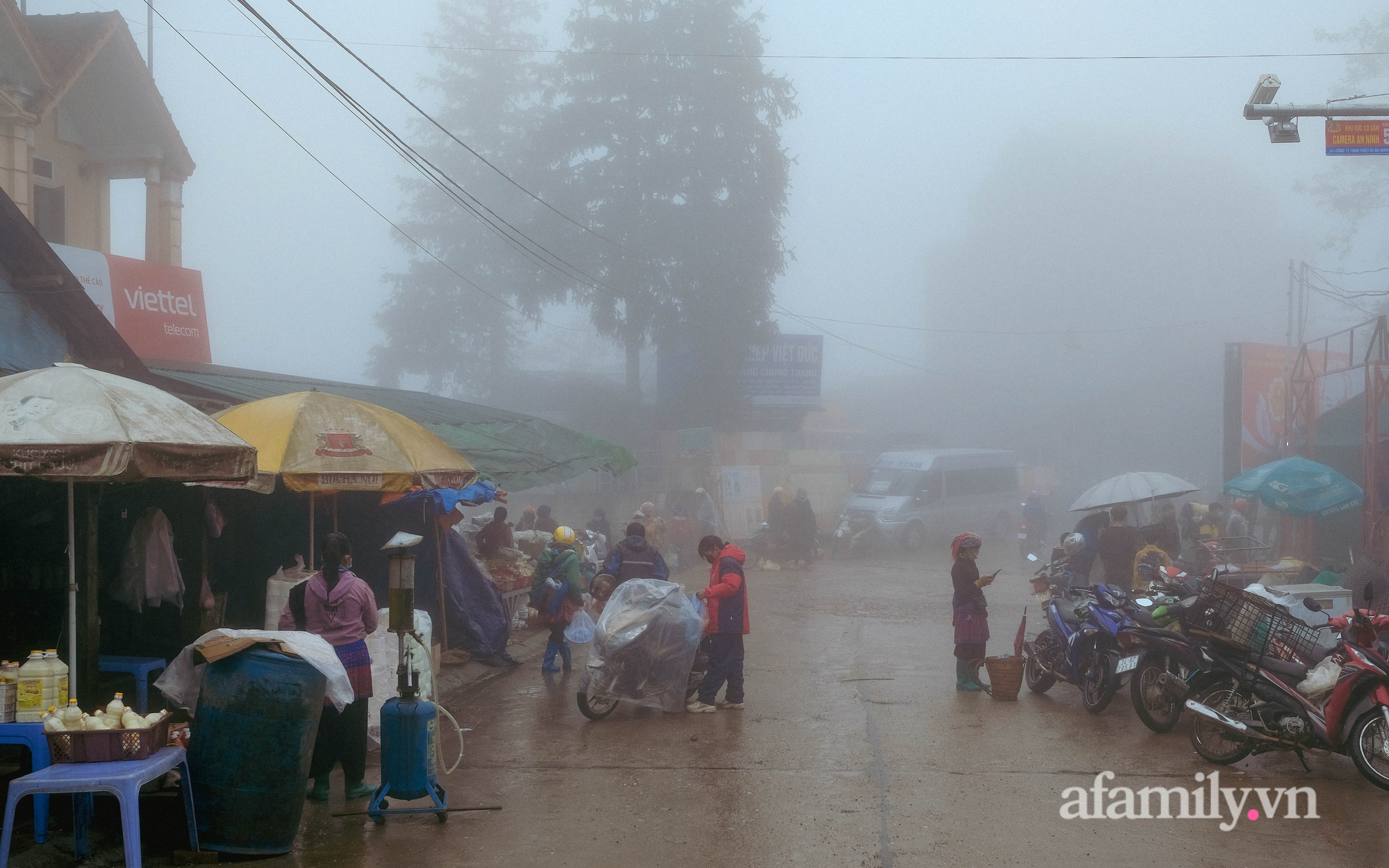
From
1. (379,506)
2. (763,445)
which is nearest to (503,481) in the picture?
(379,506)

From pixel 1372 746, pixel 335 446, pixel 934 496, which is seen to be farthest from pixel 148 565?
pixel 934 496

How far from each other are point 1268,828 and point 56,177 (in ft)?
48.7

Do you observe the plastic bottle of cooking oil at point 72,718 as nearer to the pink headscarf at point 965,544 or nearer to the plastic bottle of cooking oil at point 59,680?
the plastic bottle of cooking oil at point 59,680

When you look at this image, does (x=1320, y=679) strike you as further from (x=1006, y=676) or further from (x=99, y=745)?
(x=99, y=745)

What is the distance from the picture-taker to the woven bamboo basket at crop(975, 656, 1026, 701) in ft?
31.3

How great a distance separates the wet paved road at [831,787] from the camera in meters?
5.46

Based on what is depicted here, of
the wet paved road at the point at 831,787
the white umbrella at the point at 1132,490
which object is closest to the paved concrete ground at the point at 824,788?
the wet paved road at the point at 831,787

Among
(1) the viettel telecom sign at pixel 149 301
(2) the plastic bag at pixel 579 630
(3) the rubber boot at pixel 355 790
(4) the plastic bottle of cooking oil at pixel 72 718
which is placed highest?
(1) the viettel telecom sign at pixel 149 301

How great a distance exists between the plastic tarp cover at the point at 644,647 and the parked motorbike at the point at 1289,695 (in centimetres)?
403

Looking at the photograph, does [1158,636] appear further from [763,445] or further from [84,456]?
[763,445]

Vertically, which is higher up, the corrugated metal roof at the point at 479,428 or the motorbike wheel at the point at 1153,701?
the corrugated metal roof at the point at 479,428

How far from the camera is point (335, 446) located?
8.29m

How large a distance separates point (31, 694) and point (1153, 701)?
25.1 feet

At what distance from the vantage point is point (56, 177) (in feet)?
44.2
